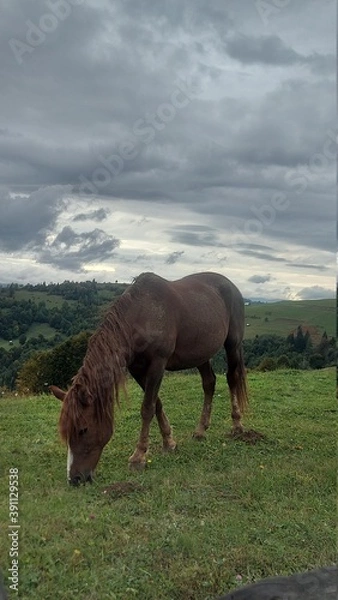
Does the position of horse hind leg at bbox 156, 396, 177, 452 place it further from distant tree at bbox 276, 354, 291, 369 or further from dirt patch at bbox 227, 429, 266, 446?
distant tree at bbox 276, 354, 291, 369

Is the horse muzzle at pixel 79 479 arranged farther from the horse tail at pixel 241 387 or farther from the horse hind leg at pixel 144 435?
the horse tail at pixel 241 387

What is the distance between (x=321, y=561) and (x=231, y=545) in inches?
28.6

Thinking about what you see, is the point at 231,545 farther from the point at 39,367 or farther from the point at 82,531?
the point at 39,367

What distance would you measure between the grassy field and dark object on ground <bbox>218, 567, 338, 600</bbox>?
504 millimetres

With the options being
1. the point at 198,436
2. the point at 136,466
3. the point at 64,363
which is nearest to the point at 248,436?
the point at 198,436

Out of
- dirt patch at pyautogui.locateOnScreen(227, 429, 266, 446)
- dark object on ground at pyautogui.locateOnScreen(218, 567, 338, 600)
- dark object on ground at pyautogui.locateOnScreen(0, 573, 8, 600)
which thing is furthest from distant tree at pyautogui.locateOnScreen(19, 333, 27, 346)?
dark object on ground at pyautogui.locateOnScreen(218, 567, 338, 600)

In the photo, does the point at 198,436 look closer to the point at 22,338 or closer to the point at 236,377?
the point at 236,377

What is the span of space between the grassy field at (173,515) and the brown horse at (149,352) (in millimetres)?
452

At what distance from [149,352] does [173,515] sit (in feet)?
7.38

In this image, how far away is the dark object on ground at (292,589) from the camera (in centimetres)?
318

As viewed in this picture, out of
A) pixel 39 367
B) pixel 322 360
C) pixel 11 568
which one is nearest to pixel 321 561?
pixel 11 568

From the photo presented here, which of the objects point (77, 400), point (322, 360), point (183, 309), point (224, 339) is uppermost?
point (183, 309)

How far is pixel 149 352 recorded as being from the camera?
6.63m

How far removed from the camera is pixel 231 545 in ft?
14.1
